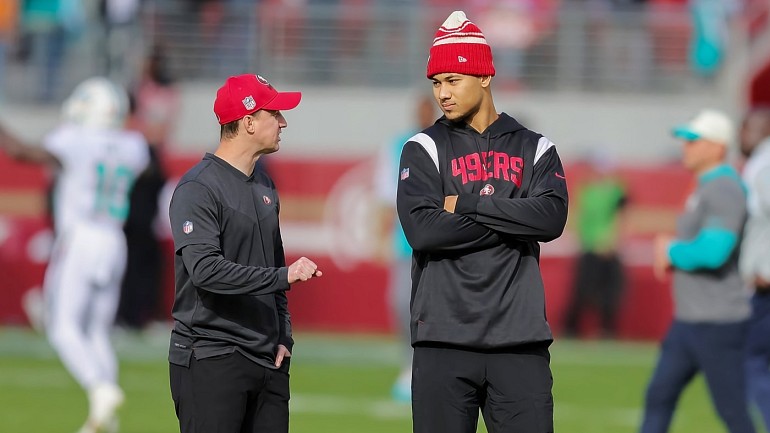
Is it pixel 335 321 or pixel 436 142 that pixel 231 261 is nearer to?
pixel 436 142

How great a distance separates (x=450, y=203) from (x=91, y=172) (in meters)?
5.04

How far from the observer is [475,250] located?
5.68 m

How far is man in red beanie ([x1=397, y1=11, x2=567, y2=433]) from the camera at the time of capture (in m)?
5.60

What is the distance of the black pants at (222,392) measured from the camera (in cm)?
572

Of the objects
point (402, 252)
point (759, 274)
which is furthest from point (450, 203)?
point (402, 252)

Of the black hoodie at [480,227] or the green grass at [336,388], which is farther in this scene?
the green grass at [336,388]

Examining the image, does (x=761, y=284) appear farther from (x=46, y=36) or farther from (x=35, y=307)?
(x=46, y=36)

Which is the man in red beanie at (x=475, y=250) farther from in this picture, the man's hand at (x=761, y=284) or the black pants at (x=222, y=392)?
the man's hand at (x=761, y=284)

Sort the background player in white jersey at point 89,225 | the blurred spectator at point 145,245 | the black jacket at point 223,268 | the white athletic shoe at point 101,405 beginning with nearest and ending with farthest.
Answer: the black jacket at point 223,268 → the white athletic shoe at point 101,405 → the background player in white jersey at point 89,225 → the blurred spectator at point 145,245

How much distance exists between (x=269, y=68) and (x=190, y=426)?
15.4 metres

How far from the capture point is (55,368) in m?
14.0

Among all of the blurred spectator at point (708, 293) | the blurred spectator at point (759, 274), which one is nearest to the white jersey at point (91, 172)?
the blurred spectator at point (708, 293)

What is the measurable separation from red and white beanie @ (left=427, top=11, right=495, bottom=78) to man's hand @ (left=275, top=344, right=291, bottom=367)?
4.04ft

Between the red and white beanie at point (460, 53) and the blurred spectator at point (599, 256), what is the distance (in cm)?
1204
